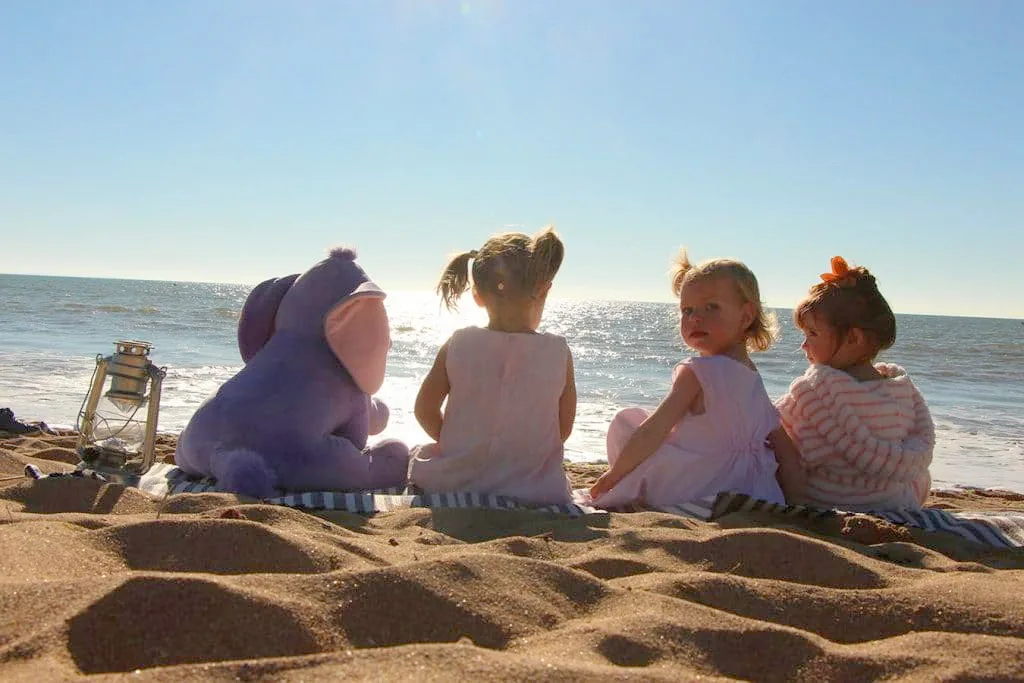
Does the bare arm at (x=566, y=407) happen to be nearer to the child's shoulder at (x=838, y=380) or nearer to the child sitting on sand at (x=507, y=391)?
the child sitting on sand at (x=507, y=391)

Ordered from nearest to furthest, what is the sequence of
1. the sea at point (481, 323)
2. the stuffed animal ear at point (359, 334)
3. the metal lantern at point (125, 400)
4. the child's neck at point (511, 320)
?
the metal lantern at point (125, 400)
the child's neck at point (511, 320)
the stuffed animal ear at point (359, 334)
the sea at point (481, 323)

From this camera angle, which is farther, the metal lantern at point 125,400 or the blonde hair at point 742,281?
the blonde hair at point 742,281

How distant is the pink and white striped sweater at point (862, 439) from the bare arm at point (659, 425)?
0.53m

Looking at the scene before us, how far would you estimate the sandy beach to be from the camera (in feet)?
4.78

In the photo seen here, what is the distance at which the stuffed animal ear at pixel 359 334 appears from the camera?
12.8 feet

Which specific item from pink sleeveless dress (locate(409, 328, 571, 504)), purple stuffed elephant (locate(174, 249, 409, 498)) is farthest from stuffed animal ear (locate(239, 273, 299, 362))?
pink sleeveless dress (locate(409, 328, 571, 504))

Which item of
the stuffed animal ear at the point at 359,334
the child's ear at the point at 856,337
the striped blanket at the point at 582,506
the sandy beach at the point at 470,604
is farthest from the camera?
the stuffed animal ear at the point at 359,334

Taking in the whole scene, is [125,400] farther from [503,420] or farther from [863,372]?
[863,372]

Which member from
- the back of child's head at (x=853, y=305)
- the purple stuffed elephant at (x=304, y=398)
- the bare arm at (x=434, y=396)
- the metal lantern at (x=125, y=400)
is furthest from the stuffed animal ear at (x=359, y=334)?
the back of child's head at (x=853, y=305)

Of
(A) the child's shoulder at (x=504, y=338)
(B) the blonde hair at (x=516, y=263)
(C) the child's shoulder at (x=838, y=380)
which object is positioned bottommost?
(C) the child's shoulder at (x=838, y=380)

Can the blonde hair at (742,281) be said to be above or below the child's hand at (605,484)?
above

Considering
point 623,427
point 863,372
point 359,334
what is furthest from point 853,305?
point 359,334

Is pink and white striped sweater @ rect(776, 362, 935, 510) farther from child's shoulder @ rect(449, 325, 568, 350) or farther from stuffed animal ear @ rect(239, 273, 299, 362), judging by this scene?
stuffed animal ear @ rect(239, 273, 299, 362)

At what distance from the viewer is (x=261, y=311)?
4.20 meters
